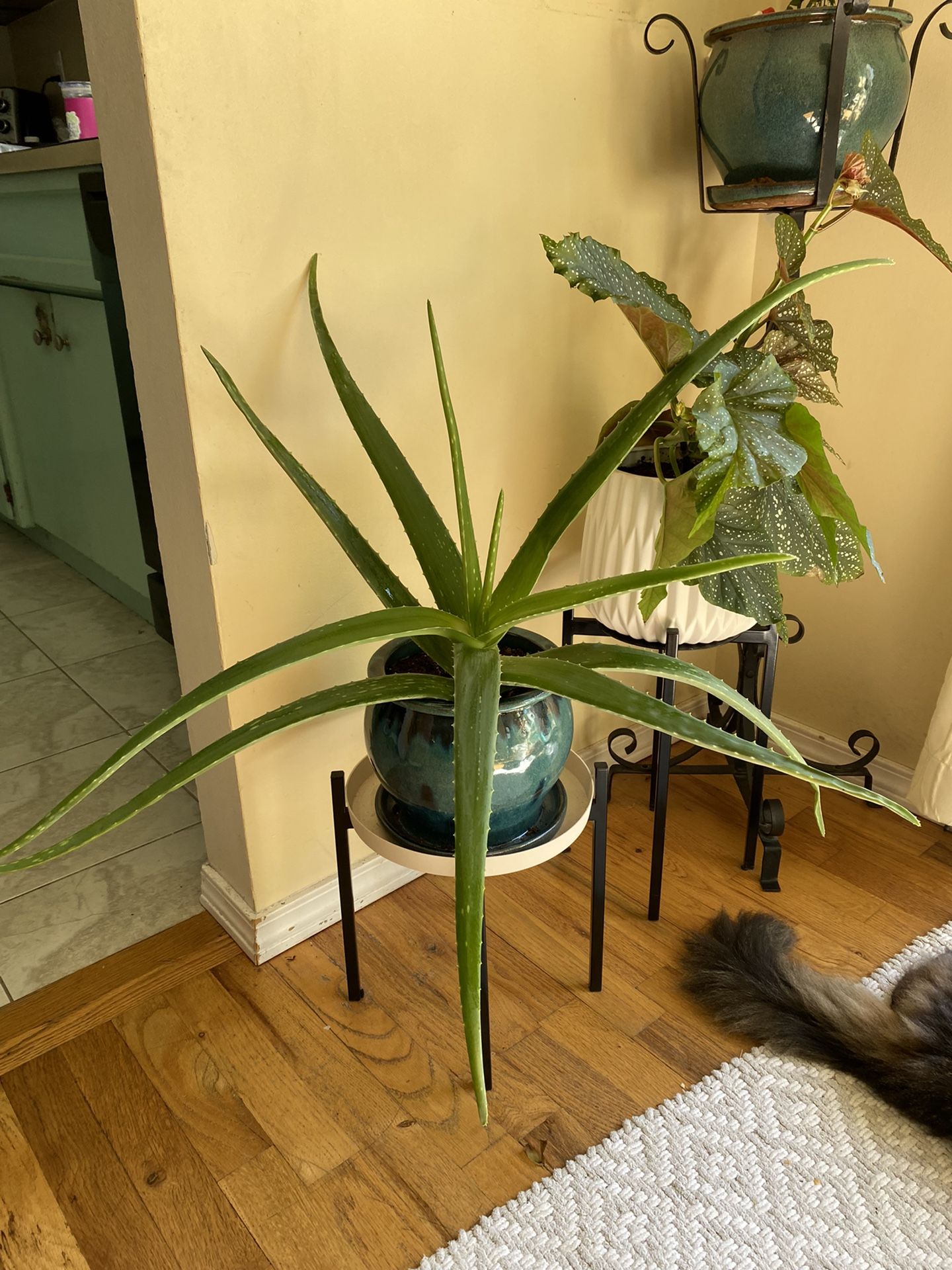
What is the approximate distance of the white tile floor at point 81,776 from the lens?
1.37 metres

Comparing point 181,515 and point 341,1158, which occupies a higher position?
point 181,515

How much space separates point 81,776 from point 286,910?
63 cm

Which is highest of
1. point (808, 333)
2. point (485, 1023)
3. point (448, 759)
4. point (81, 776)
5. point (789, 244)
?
point (789, 244)

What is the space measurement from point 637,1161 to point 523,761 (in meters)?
0.46

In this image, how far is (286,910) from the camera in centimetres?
130

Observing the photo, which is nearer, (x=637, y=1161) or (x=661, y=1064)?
(x=637, y=1161)

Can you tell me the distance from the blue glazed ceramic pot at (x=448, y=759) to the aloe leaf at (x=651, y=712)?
6 centimetres

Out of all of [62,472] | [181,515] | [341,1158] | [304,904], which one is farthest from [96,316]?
[341,1158]

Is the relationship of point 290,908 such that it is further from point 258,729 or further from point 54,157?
point 54,157

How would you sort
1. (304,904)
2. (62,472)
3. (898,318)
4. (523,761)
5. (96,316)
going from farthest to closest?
(62,472), (96,316), (898,318), (304,904), (523,761)

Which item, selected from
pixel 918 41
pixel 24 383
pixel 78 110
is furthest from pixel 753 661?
pixel 78 110

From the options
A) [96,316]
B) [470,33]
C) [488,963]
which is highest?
[470,33]

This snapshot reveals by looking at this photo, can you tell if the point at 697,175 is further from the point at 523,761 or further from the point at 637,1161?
the point at 637,1161

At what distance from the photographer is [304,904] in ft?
4.33
